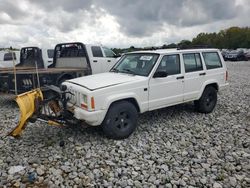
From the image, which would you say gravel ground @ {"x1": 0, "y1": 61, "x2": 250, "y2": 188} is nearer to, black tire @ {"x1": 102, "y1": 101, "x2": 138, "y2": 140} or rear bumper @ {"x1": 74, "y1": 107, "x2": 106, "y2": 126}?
black tire @ {"x1": 102, "y1": 101, "x2": 138, "y2": 140}

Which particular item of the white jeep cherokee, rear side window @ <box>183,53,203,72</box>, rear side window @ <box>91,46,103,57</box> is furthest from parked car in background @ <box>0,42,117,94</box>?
rear side window @ <box>183,53,203,72</box>

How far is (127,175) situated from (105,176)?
1.14 ft

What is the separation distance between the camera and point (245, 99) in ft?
29.6

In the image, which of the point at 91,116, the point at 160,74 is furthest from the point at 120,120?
the point at 160,74

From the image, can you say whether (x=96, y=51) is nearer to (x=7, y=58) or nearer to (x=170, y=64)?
(x=170, y=64)

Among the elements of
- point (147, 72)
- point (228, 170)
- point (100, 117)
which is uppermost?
point (147, 72)

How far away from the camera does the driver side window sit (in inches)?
228

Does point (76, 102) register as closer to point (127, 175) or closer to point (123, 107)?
point (123, 107)

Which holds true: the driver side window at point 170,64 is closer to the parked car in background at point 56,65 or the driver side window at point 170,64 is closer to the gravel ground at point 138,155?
the gravel ground at point 138,155

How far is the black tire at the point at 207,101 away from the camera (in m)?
6.87

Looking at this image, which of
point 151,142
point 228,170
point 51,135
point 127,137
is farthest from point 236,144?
point 51,135

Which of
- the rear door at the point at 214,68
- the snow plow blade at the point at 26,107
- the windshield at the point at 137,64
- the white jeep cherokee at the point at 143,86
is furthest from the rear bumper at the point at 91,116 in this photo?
the rear door at the point at 214,68

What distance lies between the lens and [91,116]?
4668 mm

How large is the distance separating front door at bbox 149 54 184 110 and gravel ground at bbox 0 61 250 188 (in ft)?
2.12
